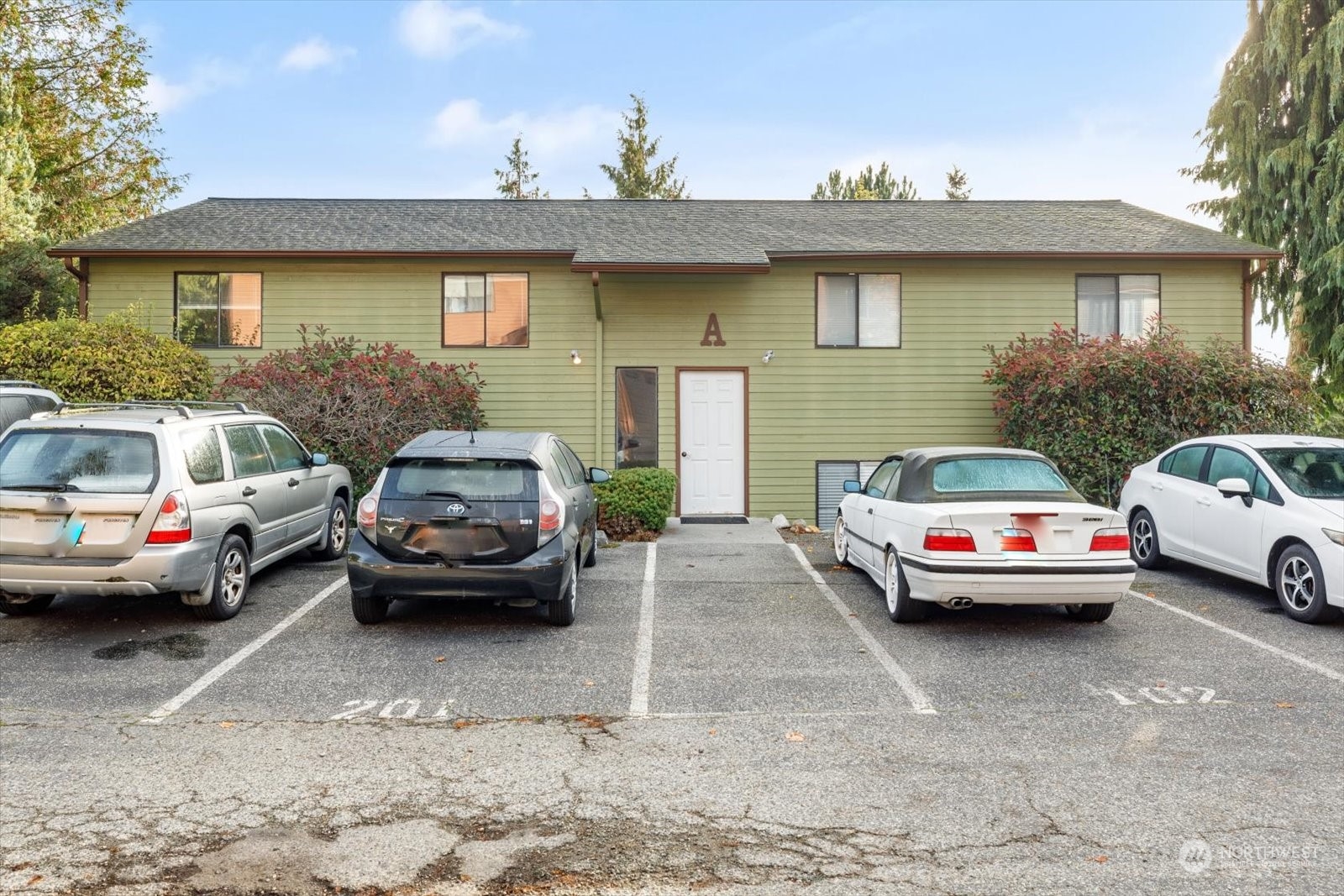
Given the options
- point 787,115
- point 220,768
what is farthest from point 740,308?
point 787,115

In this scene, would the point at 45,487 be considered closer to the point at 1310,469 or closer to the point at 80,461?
the point at 80,461

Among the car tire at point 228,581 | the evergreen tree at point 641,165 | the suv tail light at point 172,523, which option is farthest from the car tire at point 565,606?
the evergreen tree at point 641,165

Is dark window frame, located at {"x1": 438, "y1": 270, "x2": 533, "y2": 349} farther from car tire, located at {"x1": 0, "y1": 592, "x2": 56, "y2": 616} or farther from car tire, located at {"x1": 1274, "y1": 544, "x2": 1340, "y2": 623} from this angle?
car tire, located at {"x1": 1274, "y1": 544, "x2": 1340, "y2": 623}

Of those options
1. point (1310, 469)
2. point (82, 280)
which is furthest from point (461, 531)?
point (82, 280)

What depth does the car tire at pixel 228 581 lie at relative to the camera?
6.97 meters

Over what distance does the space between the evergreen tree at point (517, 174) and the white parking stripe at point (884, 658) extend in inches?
1524

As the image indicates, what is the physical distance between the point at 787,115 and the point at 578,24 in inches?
458

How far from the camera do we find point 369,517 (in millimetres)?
6668

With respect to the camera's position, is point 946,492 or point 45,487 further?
point 946,492

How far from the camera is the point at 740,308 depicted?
14.5 meters

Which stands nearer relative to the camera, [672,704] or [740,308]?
[672,704]

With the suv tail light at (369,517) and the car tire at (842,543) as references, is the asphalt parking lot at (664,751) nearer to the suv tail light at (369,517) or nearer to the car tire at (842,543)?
the suv tail light at (369,517)

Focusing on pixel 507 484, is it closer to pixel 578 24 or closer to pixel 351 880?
pixel 351 880

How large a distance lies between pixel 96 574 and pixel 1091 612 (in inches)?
300
